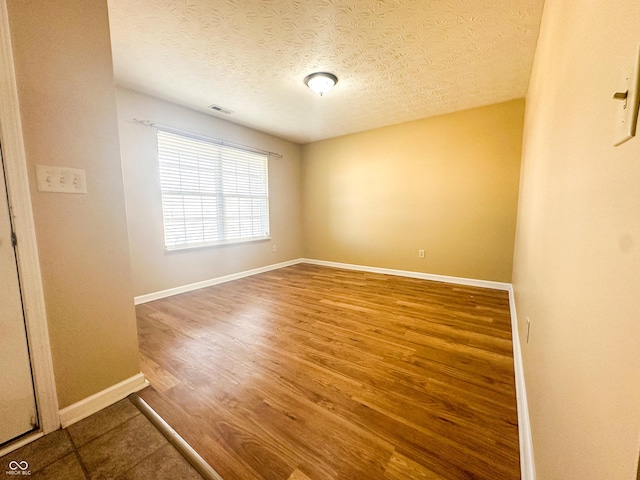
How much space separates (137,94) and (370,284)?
369 centimetres

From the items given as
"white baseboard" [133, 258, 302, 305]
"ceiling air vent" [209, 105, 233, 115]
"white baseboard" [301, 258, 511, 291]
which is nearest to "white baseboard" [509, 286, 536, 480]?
"white baseboard" [301, 258, 511, 291]

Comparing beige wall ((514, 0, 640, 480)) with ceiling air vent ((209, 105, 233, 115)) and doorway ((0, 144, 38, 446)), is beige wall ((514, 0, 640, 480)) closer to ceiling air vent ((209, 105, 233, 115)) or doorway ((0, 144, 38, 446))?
doorway ((0, 144, 38, 446))

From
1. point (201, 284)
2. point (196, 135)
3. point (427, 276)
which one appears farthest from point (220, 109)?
point (427, 276)

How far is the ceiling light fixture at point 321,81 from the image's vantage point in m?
2.36

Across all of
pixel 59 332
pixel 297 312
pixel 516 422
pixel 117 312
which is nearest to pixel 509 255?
pixel 516 422

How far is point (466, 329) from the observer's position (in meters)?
2.12

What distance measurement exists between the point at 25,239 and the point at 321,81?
243cm

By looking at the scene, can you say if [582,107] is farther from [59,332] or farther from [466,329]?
[59,332]

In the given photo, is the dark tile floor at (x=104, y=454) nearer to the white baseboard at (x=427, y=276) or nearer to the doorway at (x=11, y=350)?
the doorway at (x=11, y=350)

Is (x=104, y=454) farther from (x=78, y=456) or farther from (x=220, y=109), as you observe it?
(x=220, y=109)

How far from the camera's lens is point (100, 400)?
4.33 ft

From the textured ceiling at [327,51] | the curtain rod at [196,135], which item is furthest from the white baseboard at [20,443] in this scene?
the curtain rod at [196,135]

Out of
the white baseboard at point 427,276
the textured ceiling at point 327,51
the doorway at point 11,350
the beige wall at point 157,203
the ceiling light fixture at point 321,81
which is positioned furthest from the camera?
the white baseboard at point 427,276

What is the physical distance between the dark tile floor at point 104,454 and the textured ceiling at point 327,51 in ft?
8.18
